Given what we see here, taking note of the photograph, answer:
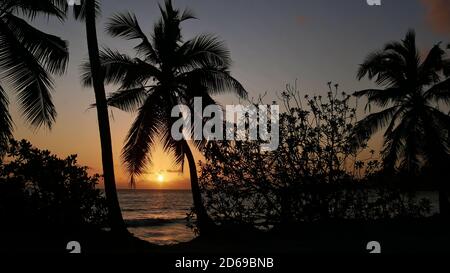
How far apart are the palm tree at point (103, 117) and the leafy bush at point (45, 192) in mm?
1194

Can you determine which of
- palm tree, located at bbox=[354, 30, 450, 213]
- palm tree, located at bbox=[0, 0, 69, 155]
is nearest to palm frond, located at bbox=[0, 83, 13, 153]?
palm tree, located at bbox=[0, 0, 69, 155]

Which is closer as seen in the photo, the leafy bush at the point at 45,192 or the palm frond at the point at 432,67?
the leafy bush at the point at 45,192

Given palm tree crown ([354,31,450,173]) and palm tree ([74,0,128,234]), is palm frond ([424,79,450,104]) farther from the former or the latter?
palm tree ([74,0,128,234])

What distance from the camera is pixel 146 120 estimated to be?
1341cm

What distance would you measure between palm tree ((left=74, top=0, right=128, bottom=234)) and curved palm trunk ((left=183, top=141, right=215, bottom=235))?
134 inches

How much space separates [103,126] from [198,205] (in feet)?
15.0

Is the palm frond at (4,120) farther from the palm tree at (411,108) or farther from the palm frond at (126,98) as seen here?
the palm tree at (411,108)

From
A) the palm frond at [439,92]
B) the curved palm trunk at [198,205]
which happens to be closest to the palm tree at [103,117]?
the curved palm trunk at [198,205]

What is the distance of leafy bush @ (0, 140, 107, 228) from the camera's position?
11.0 metres

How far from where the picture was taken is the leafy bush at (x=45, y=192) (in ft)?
36.2

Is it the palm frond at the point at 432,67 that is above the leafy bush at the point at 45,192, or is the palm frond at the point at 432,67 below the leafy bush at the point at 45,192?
above
